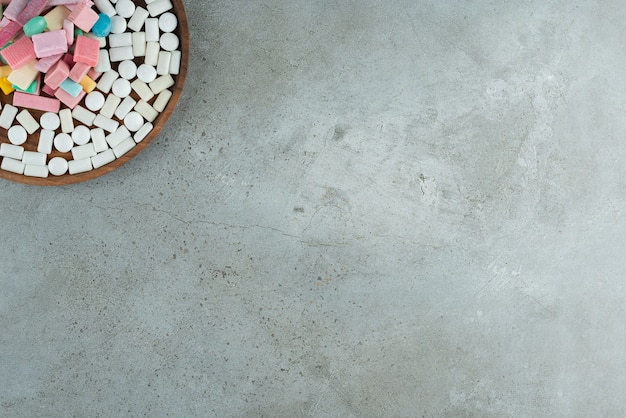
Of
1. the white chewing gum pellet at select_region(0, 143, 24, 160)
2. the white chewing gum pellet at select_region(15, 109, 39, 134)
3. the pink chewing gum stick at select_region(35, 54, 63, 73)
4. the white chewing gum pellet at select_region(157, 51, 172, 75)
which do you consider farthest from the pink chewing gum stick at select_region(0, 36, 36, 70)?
the white chewing gum pellet at select_region(157, 51, 172, 75)

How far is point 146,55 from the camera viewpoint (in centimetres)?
169

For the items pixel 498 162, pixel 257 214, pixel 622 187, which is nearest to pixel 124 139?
pixel 257 214

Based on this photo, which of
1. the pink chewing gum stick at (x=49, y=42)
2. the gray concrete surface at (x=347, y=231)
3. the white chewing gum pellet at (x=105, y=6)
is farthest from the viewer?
the gray concrete surface at (x=347, y=231)

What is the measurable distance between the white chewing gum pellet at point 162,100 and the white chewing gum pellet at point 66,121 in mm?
269

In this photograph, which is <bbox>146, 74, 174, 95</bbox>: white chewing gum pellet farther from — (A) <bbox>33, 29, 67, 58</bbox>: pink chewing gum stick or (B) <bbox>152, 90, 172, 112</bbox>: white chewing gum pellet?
(A) <bbox>33, 29, 67, 58</bbox>: pink chewing gum stick

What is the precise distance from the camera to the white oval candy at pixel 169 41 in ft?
5.55

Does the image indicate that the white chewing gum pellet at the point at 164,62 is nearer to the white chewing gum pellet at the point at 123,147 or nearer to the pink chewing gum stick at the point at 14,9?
the white chewing gum pellet at the point at 123,147

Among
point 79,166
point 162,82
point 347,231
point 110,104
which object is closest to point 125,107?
point 110,104

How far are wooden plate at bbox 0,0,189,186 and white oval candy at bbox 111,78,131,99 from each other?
0.10ft

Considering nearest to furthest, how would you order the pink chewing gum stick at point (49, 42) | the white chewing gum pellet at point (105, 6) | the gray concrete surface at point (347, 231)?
the pink chewing gum stick at point (49, 42) → the white chewing gum pellet at point (105, 6) → the gray concrete surface at point (347, 231)

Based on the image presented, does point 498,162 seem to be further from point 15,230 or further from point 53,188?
point 15,230

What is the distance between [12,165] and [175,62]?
24.9 inches

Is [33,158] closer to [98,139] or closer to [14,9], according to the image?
[98,139]

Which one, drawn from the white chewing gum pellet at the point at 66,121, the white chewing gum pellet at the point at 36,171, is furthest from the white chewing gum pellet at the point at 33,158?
the white chewing gum pellet at the point at 66,121
